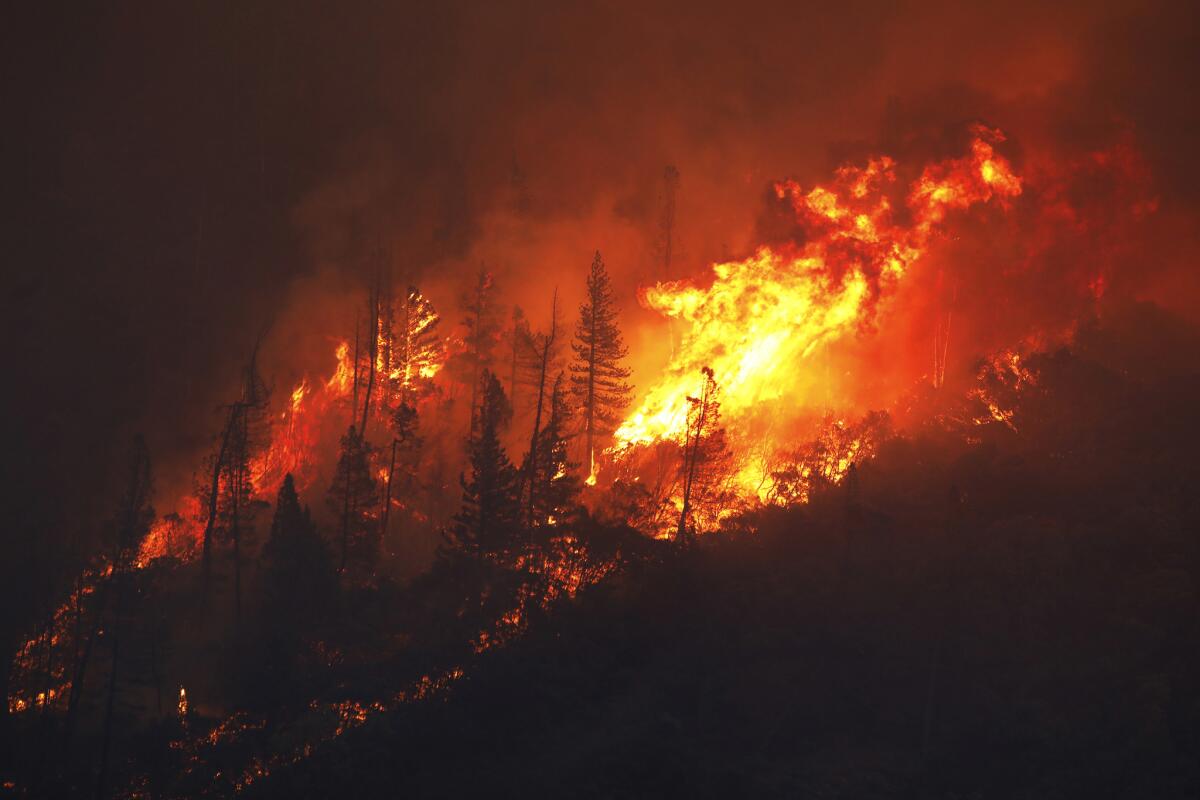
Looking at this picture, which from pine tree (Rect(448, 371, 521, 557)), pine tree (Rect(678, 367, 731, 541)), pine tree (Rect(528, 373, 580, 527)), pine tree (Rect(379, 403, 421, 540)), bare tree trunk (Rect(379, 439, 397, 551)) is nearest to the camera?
pine tree (Rect(528, 373, 580, 527))

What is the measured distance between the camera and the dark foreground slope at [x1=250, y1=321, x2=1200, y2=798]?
35.3 meters

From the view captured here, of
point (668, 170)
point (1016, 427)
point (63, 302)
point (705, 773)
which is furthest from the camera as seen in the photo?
point (63, 302)

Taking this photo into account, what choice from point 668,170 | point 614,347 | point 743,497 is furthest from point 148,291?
point 743,497

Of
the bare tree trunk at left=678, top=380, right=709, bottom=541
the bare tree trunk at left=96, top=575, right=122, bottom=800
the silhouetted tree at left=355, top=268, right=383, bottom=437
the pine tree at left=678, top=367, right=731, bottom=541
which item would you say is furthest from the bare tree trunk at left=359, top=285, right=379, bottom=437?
the pine tree at left=678, top=367, right=731, bottom=541

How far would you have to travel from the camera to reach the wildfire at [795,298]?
63406mm

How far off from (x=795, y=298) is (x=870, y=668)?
95.2 feet

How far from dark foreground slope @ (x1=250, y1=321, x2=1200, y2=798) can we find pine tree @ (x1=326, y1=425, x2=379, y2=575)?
1696 centimetres

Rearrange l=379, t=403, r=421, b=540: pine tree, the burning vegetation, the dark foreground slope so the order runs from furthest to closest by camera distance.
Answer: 1. l=379, t=403, r=421, b=540: pine tree
2. the burning vegetation
3. the dark foreground slope

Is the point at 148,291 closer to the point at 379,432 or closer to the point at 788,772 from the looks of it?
the point at 379,432

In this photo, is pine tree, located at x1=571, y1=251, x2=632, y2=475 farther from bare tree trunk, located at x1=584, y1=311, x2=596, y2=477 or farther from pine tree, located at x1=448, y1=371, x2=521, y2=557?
pine tree, located at x1=448, y1=371, x2=521, y2=557

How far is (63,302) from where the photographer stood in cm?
11781

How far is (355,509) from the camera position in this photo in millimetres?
59312

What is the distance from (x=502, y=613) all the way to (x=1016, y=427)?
3260 centimetres

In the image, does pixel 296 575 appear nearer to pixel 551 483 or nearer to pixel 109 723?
pixel 109 723
